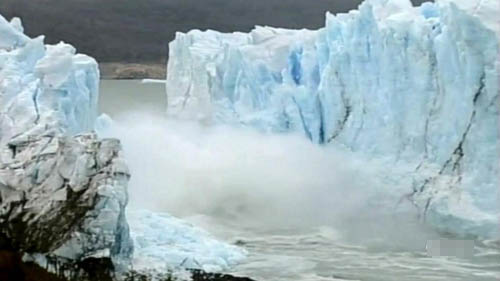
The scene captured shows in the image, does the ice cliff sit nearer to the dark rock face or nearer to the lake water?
the dark rock face

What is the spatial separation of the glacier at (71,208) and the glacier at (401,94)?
3383mm

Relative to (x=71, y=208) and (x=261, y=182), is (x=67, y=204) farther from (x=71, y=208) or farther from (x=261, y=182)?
(x=261, y=182)

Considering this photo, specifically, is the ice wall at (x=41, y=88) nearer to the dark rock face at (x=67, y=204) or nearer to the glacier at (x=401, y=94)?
the dark rock face at (x=67, y=204)

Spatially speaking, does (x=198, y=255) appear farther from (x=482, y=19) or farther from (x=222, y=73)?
(x=222, y=73)

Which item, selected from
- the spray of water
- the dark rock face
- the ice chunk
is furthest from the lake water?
the dark rock face

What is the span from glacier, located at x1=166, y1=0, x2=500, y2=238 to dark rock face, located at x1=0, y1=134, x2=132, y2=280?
4.98m

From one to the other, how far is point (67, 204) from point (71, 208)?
72mm

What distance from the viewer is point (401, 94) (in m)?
13.1

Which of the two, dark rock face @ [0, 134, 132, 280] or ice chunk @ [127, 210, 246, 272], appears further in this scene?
ice chunk @ [127, 210, 246, 272]

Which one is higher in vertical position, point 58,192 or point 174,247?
point 58,192

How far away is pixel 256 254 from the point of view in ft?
35.1

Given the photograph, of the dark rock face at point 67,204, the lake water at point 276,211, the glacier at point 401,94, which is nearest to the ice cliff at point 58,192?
the dark rock face at point 67,204

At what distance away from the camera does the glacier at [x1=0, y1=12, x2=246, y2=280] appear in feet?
28.1

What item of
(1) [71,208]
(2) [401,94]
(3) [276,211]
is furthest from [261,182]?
(1) [71,208]
